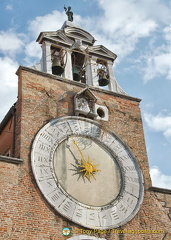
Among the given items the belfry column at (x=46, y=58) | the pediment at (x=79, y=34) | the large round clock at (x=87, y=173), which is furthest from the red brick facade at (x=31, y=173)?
the pediment at (x=79, y=34)

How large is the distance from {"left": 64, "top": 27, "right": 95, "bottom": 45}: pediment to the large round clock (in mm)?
3619

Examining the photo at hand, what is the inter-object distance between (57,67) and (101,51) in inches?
80.6

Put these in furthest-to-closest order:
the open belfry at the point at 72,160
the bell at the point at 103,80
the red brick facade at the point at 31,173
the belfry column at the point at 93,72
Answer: the bell at the point at 103,80, the belfry column at the point at 93,72, the open belfry at the point at 72,160, the red brick facade at the point at 31,173

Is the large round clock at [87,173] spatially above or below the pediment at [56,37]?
below

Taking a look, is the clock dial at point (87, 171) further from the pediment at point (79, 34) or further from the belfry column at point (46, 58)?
the pediment at point (79, 34)

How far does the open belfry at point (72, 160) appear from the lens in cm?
Answer: 1075

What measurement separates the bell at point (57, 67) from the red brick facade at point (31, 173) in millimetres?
680

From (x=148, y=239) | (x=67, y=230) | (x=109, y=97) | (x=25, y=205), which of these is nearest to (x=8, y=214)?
(x=25, y=205)

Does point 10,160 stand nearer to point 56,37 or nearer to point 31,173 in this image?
point 31,173

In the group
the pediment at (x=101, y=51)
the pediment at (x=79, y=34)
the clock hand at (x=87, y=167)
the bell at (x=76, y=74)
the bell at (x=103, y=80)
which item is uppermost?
the pediment at (x=79, y=34)

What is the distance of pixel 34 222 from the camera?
10.5 metres

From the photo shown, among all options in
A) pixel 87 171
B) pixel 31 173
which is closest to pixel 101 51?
pixel 87 171

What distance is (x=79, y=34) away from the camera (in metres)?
15.4

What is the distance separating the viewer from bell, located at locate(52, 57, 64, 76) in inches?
553
